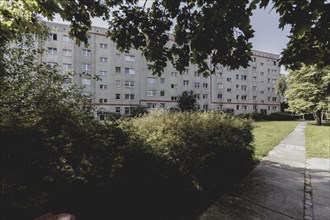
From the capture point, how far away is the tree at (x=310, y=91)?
23.7 m

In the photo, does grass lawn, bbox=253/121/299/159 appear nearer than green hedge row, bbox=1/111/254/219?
No

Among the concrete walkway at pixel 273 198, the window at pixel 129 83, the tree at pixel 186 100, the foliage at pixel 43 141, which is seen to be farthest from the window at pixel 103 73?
the foliage at pixel 43 141

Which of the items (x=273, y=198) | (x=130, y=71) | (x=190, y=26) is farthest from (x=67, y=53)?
(x=273, y=198)

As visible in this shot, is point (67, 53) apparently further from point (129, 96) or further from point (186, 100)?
point (186, 100)

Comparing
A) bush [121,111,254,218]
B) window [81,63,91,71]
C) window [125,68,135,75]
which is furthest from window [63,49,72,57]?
bush [121,111,254,218]

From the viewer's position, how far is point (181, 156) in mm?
3781

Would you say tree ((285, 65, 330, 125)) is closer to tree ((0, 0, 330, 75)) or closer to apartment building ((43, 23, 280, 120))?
apartment building ((43, 23, 280, 120))

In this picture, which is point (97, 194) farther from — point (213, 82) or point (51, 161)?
point (213, 82)

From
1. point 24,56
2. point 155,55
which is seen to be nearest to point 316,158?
point 155,55

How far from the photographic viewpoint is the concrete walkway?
3.55 meters

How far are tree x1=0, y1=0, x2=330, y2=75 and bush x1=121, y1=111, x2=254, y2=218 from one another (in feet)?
4.43

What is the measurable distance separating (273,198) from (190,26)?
4236 millimetres

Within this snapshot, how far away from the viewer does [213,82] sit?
4506 cm

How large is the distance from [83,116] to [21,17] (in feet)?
4.78
